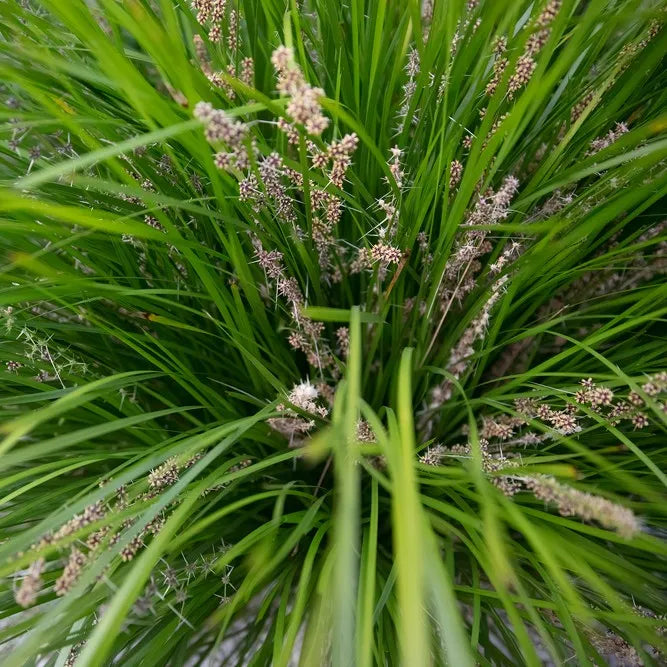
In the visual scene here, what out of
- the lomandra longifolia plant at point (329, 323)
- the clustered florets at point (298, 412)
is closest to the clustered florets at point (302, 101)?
the lomandra longifolia plant at point (329, 323)

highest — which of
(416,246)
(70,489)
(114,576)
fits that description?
(416,246)

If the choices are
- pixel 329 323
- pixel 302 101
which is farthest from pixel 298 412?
pixel 302 101

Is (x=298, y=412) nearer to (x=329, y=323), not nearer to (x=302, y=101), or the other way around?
(x=329, y=323)

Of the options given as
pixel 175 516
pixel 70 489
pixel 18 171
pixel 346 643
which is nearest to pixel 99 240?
pixel 18 171

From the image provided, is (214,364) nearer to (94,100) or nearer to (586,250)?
(94,100)

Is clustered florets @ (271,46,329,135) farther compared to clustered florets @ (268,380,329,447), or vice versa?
clustered florets @ (268,380,329,447)

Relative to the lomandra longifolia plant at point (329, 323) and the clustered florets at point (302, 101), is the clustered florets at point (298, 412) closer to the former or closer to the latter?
the lomandra longifolia plant at point (329, 323)

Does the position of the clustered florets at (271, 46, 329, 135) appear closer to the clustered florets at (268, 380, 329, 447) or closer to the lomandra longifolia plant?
the lomandra longifolia plant

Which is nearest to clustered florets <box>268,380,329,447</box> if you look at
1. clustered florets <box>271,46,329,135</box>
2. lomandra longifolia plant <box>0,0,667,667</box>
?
lomandra longifolia plant <box>0,0,667,667</box>
